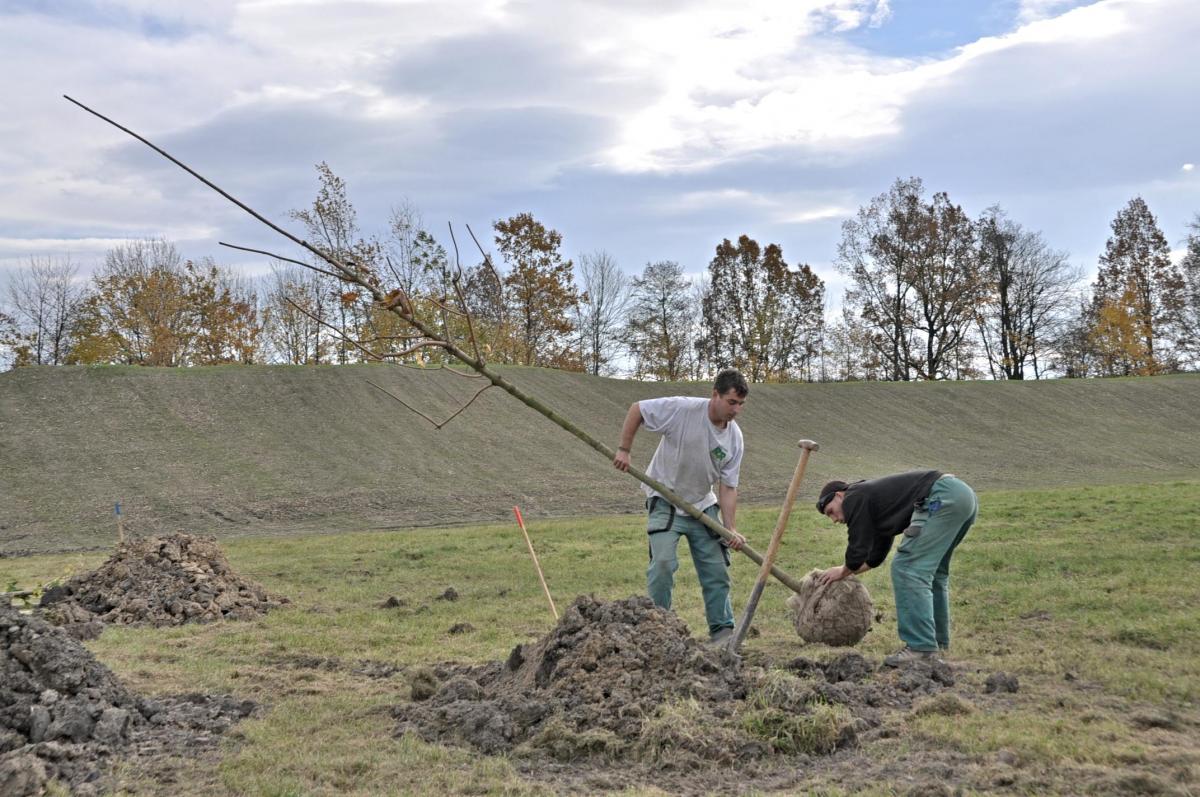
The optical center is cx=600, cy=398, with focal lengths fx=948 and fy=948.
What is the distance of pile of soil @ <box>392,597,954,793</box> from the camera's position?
470 centimetres

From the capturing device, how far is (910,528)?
6.34 meters

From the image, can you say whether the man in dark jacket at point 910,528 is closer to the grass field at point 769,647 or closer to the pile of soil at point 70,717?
the grass field at point 769,647

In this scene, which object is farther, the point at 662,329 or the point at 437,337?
the point at 662,329

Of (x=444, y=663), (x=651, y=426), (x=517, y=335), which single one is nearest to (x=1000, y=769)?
(x=651, y=426)

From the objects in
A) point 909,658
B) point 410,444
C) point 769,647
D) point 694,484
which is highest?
point 410,444

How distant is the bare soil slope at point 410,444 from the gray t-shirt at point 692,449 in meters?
15.0

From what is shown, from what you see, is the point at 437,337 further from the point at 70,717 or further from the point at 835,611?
the point at 835,611

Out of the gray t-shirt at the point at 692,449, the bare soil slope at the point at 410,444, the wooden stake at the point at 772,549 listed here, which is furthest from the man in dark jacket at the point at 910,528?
the bare soil slope at the point at 410,444

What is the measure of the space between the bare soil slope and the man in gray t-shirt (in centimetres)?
1493

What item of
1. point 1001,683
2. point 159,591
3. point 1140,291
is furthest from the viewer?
point 1140,291

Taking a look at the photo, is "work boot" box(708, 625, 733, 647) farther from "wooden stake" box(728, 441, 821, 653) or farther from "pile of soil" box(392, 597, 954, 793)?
"pile of soil" box(392, 597, 954, 793)

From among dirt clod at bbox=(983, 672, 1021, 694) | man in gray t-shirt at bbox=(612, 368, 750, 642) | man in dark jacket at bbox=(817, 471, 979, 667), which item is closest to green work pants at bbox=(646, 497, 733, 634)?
man in gray t-shirt at bbox=(612, 368, 750, 642)

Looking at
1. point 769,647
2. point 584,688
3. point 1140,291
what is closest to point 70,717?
point 584,688

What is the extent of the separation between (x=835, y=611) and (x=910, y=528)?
1.06 m
